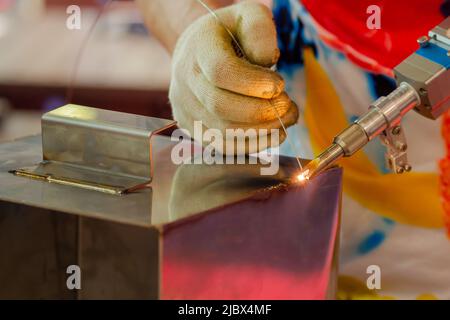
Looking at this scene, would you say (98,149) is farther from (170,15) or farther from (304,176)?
(170,15)

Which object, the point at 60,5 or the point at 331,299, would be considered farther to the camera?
the point at 60,5

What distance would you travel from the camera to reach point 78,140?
28.7 inches

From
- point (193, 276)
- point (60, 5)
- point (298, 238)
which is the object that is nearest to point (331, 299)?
point (298, 238)

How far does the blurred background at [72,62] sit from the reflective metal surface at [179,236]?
1.63m

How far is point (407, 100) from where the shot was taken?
654 millimetres

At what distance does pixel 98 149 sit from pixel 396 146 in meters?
0.28

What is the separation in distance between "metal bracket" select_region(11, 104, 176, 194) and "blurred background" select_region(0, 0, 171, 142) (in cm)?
158

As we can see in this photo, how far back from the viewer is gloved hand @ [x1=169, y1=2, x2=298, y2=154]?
0.73 metres

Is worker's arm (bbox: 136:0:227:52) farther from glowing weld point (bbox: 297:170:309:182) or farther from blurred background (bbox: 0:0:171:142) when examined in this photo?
blurred background (bbox: 0:0:171:142)

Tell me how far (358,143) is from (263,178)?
0.11 meters

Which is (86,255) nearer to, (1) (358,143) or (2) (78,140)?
(2) (78,140)

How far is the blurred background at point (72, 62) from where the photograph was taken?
8.46ft

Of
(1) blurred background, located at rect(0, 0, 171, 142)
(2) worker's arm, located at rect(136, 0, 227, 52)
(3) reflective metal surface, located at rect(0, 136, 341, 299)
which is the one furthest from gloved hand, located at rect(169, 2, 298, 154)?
(1) blurred background, located at rect(0, 0, 171, 142)
